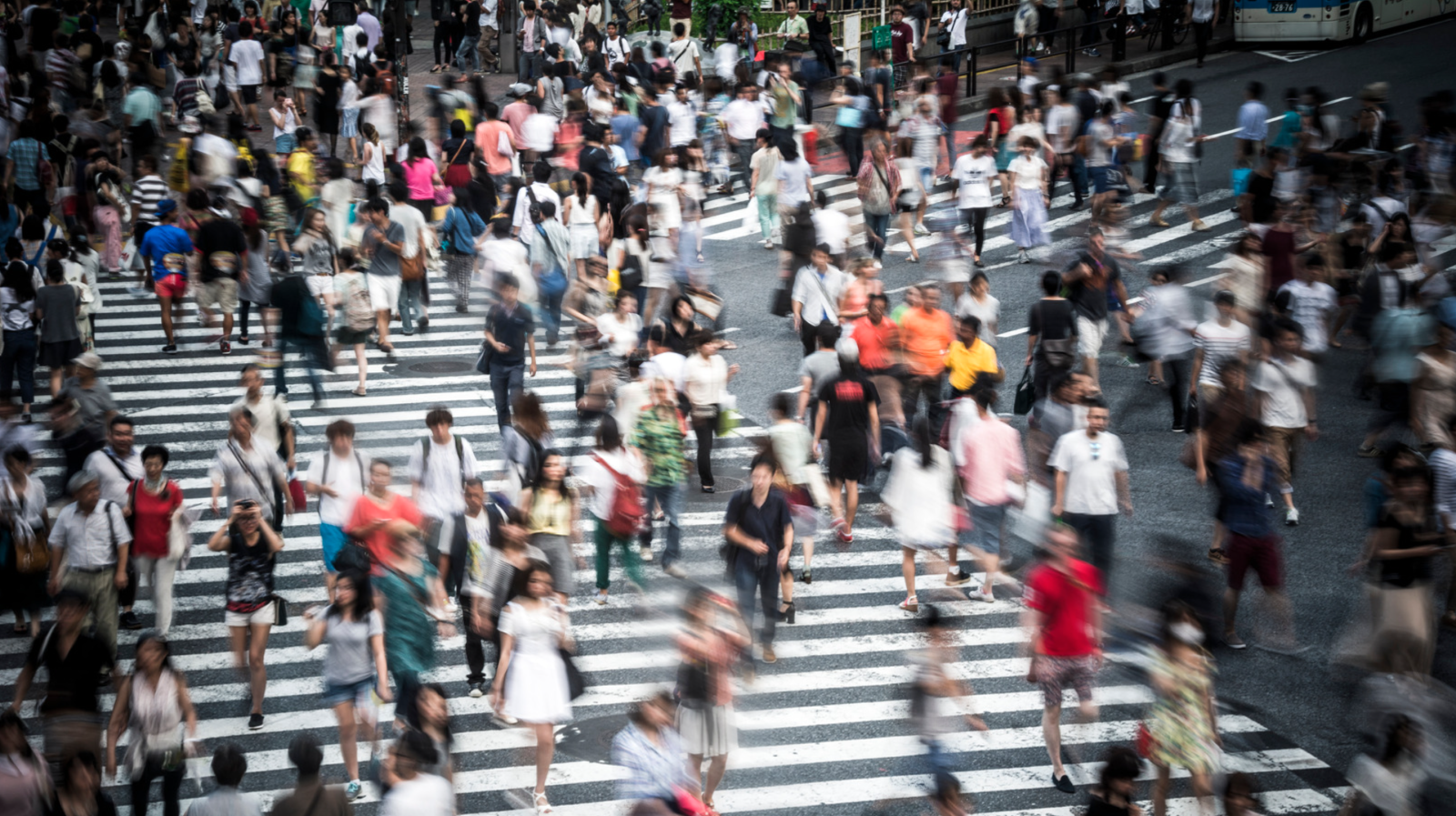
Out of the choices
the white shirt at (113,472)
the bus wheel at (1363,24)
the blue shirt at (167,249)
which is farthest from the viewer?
the bus wheel at (1363,24)

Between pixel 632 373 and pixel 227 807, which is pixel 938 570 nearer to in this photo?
pixel 632 373

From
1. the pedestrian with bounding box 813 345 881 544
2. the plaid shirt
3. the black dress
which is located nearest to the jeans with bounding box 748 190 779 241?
the pedestrian with bounding box 813 345 881 544

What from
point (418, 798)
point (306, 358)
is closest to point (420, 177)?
point (306, 358)

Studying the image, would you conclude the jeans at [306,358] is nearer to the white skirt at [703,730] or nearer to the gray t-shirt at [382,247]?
the gray t-shirt at [382,247]

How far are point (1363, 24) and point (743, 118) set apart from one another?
17.4 m

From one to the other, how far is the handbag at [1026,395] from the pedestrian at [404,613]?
6.76 meters

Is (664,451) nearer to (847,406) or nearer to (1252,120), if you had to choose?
(847,406)

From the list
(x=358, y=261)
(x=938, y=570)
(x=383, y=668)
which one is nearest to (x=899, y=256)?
(x=358, y=261)

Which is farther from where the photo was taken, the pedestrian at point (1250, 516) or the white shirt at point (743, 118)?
the white shirt at point (743, 118)

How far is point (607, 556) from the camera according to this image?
11.6 metres

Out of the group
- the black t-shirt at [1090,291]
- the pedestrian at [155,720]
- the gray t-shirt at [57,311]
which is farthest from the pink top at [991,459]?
the gray t-shirt at [57,311]

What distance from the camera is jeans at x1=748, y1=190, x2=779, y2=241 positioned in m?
20.4

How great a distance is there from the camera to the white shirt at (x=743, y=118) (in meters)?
23.4

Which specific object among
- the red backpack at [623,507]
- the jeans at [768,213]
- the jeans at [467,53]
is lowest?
the red backpack at [623,507]
